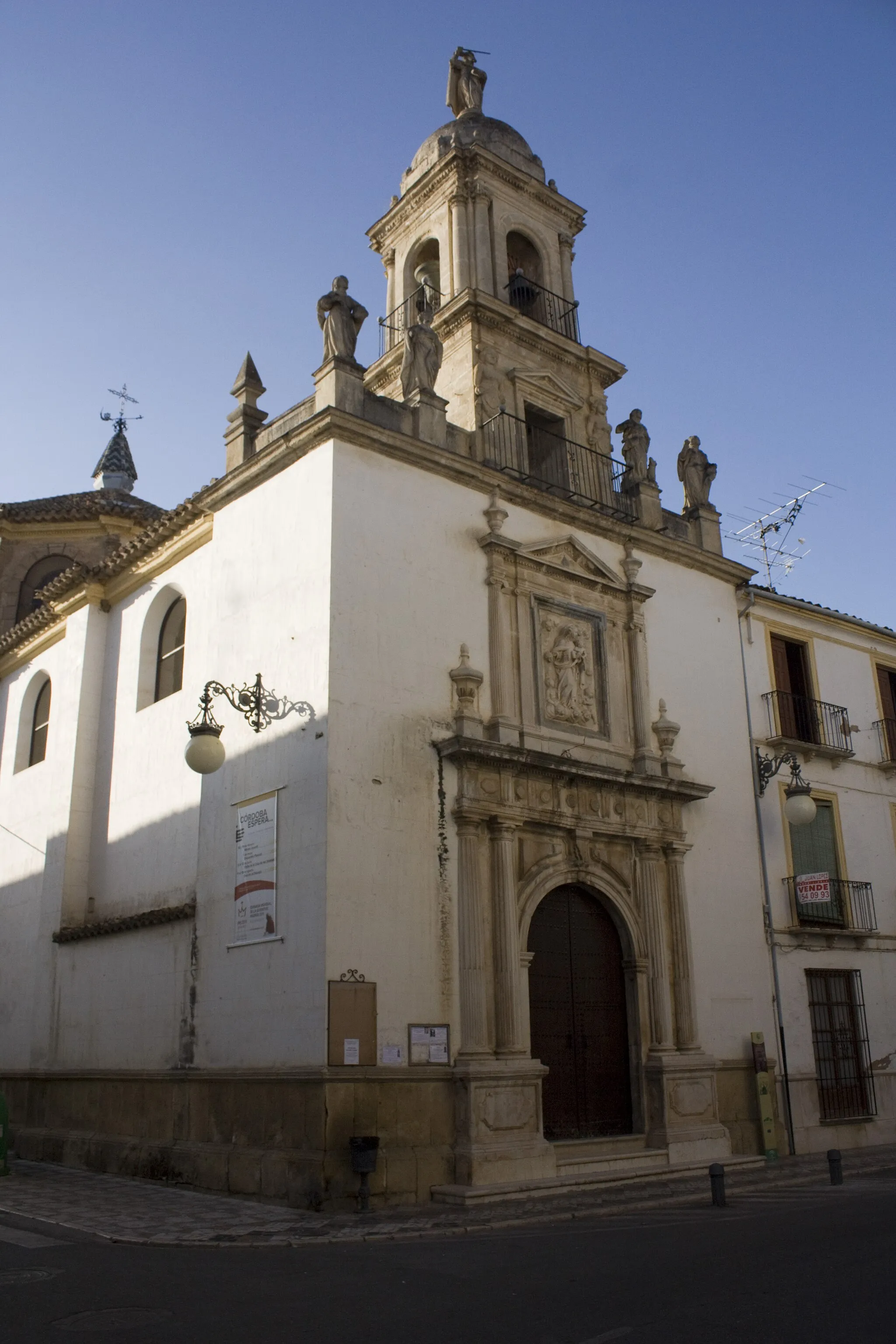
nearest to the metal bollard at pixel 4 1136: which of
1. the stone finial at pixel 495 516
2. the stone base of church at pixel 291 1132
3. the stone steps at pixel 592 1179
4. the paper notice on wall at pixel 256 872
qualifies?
the stone base of church at pixel 291 1132

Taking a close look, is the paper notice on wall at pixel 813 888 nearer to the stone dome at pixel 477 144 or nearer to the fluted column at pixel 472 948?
the fluted column at pixel 472 948

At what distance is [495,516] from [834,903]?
9000 millimetres

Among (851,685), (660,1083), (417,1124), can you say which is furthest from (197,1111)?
(851,685)

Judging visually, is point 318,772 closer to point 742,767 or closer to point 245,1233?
point 245,1233

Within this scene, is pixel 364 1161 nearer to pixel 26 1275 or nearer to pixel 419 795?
pixel 26 1275

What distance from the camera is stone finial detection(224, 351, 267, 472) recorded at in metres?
16.8

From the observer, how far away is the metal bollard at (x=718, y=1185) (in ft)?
38.2

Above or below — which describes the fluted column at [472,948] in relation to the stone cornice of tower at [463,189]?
below

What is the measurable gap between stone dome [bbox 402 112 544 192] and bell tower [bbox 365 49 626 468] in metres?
0.03

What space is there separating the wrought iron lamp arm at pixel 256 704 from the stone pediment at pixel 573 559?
425 centimetres

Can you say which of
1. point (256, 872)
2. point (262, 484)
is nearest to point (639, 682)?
point (262, 484)

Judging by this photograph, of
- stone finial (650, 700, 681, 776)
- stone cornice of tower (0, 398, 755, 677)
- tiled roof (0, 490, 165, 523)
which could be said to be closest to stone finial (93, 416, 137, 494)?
tiled roof (0, 490, 165, 523)

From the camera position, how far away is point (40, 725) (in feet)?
73.2

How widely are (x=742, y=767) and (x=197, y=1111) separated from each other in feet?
32.5
